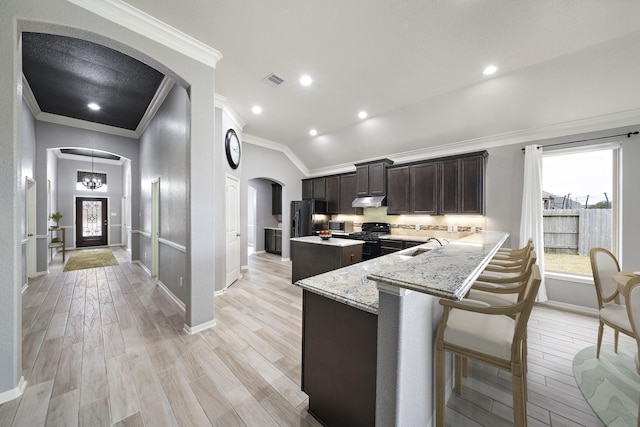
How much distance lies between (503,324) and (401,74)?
3.01 m

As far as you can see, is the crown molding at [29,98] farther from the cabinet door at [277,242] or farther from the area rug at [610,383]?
the area rug at [610,383]

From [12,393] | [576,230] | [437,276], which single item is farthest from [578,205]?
[12,393]

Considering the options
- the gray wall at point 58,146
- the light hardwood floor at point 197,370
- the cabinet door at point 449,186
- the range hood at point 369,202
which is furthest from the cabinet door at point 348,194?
the gray wall at point 58,146

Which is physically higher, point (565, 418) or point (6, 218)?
point (6, 218)

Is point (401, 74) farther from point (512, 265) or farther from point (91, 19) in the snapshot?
point (91, 19)

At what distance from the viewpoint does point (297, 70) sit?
3.05m

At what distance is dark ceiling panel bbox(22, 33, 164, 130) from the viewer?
2.83 m

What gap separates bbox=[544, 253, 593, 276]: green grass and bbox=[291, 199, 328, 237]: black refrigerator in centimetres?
461

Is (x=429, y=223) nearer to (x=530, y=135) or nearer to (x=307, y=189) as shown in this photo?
(x=530, y=135)

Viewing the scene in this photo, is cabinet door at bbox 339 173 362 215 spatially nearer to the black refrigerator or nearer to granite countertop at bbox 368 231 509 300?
the black refrigerator

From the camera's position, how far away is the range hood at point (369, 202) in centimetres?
524

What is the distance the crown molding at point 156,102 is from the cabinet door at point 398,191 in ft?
14.3

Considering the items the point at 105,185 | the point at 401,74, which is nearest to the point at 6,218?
the point at 401,74

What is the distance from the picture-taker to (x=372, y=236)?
16.7 feet
